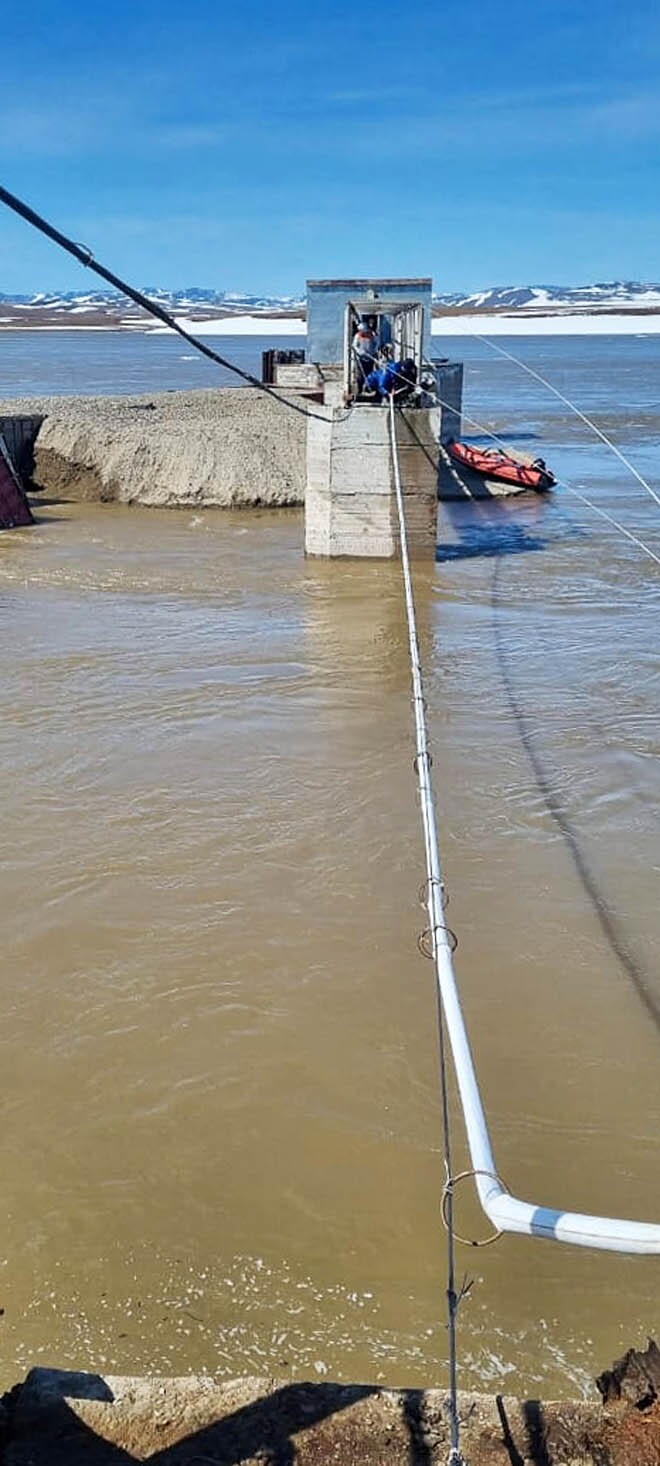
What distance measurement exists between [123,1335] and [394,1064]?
5.46ft

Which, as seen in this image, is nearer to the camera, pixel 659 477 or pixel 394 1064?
pixel 394 1064

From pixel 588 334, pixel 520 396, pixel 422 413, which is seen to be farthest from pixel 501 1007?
pixel 588 334

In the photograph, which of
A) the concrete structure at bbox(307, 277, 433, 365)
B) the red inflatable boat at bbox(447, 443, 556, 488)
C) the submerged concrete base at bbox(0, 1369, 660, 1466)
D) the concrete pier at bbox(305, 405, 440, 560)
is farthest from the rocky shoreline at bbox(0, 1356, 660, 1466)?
the concrete structure at bbox(307, 277, 433, 365)

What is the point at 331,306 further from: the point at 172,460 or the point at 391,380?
the point at 391,380

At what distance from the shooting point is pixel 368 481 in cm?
1435

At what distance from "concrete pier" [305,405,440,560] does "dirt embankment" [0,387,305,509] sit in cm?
547

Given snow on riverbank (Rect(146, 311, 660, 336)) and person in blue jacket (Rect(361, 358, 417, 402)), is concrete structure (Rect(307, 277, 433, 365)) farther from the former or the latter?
snow on riverbank (Rect(146, 311, 660, 336))

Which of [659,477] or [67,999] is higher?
[659,477]

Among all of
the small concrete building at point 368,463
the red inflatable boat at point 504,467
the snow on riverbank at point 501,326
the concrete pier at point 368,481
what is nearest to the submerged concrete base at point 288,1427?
the small concrete building at point 368,463

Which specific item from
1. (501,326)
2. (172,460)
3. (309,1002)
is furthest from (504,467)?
(501,326)

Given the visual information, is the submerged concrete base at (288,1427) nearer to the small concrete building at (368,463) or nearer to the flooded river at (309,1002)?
the flooded river at (309,1002)

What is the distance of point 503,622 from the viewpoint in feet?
41.8

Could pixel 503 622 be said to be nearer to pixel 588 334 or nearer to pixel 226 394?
Result: pixel 226 394

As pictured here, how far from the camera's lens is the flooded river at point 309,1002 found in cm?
358
